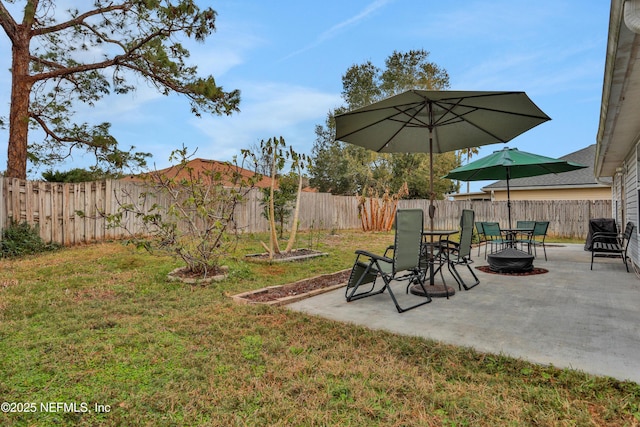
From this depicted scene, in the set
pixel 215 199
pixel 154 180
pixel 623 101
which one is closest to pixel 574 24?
pixel 623 101

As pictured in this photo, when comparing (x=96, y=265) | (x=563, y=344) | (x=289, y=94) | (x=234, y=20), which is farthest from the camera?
(x=289, y=94)

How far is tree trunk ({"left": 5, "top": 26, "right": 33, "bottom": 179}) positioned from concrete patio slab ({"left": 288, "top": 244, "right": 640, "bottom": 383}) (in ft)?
28.4

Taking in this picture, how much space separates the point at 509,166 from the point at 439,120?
3164 mm

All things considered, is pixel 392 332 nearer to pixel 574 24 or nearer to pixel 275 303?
pixel 275 303

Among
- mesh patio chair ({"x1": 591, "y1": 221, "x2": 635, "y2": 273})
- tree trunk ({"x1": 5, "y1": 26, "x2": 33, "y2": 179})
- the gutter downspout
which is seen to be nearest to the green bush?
tree trunk ({"x1": 5, "y1": 26, "x2": 33, "y2": 179})

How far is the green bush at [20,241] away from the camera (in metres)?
6.78

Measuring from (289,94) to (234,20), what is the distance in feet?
25.6

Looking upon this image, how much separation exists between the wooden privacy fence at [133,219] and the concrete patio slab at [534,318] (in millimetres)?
2824

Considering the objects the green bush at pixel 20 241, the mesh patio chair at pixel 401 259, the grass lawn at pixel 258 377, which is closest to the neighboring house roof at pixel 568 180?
the mesh patio chair at pixel 401 259

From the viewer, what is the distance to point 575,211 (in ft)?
42.6

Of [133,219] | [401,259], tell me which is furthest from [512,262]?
[133,219]

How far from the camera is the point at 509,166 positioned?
662 cm

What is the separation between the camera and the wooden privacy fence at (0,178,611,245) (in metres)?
7.32

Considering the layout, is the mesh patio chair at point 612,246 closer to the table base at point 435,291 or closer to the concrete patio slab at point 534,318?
the concrete patio slab at point 534,318
